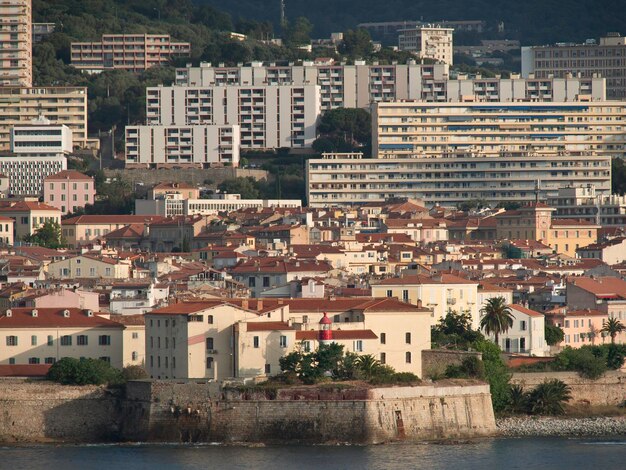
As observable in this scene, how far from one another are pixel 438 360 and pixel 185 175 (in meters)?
88.8

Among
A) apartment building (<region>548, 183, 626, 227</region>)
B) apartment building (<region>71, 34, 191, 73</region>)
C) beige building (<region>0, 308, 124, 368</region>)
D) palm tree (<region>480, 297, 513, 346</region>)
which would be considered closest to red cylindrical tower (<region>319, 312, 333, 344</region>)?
beige building (<region>0, 308, 124, 368</region>)

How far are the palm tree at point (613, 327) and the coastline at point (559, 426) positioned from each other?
1195cm

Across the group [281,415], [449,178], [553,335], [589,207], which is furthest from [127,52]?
[281,415]

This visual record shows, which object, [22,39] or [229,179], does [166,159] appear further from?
[22,39]

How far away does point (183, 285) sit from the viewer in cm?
8825

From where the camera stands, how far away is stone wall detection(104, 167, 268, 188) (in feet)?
507

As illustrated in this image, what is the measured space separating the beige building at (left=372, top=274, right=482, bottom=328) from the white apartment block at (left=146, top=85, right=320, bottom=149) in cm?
8451

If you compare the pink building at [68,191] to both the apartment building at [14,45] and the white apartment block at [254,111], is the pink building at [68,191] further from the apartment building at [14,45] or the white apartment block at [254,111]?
the apartment building at [14,45]

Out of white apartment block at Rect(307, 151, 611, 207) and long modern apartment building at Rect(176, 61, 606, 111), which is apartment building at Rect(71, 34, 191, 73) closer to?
long modern apartment building at Rect(176, 61, 606, 111)

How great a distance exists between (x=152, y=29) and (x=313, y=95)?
3516cm

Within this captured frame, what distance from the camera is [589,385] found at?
72500 mm

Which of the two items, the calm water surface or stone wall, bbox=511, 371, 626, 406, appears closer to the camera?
the calm water surface

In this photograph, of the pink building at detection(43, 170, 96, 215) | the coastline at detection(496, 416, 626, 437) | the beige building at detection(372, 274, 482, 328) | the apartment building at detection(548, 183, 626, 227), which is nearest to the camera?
the coastline at detection(496, 416, 626, 437)

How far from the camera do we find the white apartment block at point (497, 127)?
6363 inches
